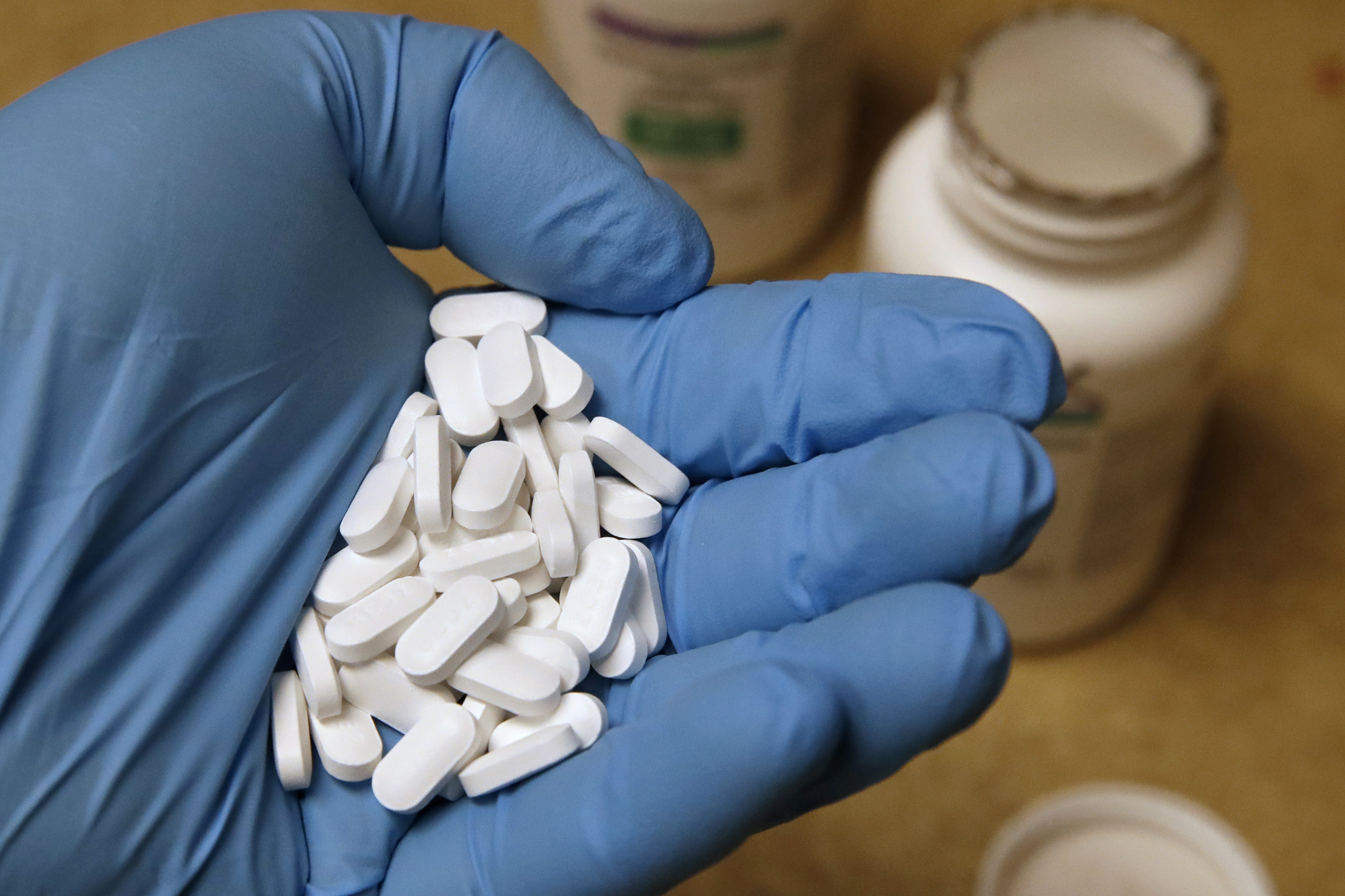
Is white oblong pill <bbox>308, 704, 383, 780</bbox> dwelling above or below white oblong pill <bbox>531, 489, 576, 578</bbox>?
below

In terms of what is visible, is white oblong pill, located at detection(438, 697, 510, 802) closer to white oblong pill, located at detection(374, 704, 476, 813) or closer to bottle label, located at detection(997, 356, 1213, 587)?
white oblong pill, located at detection(374, 704, 476, 813)

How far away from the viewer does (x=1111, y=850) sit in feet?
4.68

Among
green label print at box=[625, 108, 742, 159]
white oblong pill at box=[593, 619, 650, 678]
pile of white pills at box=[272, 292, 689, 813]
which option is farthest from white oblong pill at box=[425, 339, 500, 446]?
green label print at box=[625, 108, 742, 159]

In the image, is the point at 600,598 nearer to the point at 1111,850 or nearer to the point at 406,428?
the point at 406,428

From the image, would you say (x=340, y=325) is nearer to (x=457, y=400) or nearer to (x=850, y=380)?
(x=457, y=400)

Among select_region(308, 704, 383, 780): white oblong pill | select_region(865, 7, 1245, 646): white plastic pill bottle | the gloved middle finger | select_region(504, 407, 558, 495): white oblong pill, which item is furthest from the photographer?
select_region(865, 7, 1245, 646): white plastic pill bottle

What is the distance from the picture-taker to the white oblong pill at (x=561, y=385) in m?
1.01

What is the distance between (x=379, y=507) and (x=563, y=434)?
165mm

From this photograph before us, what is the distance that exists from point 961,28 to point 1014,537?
1465 mm

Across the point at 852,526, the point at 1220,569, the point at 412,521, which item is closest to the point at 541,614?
the point at 412,521

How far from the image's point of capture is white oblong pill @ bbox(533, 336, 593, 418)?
101 centimetres

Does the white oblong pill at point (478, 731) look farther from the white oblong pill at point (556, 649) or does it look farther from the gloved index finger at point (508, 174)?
the gloved index finger at point (508, 174)

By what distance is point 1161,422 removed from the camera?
134 cm

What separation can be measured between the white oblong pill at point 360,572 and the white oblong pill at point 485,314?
19 centimetres
